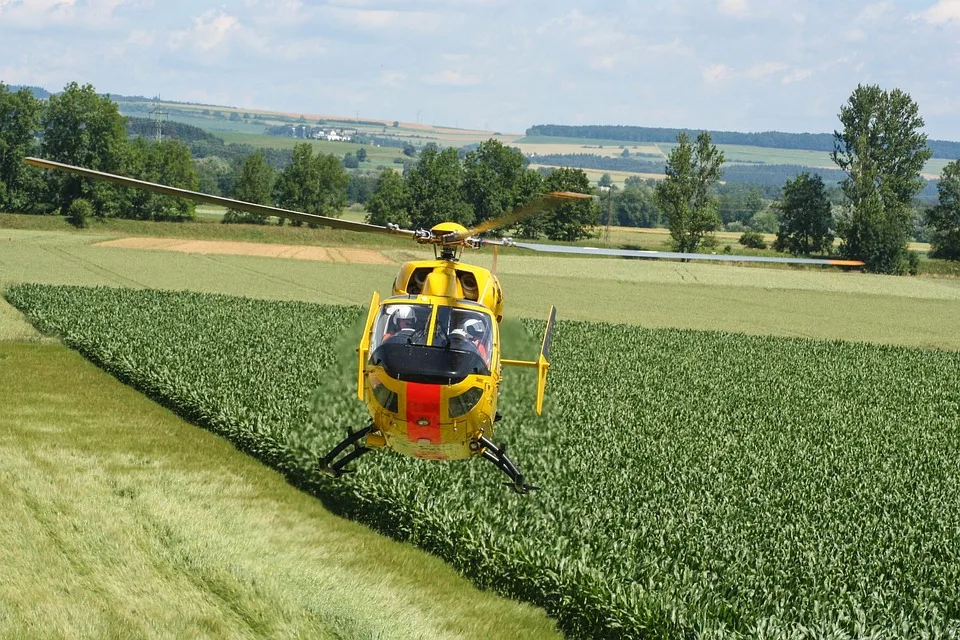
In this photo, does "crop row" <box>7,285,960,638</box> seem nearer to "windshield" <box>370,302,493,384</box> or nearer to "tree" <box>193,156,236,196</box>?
"windshield" <box>370,302,493,384</box>

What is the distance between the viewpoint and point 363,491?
23.7 metres

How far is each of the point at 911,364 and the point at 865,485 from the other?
66.1 feet

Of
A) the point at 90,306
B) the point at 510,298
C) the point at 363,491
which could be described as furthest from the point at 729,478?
the point at 510,298

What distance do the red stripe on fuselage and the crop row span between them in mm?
1574

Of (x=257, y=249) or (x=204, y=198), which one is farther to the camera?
(x=257, y=249)

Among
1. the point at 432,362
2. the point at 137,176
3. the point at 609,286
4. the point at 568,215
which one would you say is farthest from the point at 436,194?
the point at 432,362

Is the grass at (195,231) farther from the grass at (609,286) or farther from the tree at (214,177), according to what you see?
the tree at (214,177)

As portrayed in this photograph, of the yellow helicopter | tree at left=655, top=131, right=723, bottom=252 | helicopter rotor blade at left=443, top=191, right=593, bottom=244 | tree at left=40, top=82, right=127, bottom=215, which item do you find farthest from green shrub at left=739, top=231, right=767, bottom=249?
helicopter rotor blade at left=443, top=191, right=593, bottom=244

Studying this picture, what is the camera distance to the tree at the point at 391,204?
9369 centimetres

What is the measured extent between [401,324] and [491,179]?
279ft

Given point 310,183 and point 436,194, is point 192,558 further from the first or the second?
point 310,183

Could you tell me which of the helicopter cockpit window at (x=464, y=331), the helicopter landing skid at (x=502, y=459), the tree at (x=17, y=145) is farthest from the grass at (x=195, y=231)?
the helicopter landing skid at (x=502, y=459)

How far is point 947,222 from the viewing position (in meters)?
102

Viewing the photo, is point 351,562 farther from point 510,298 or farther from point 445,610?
point 510,298
